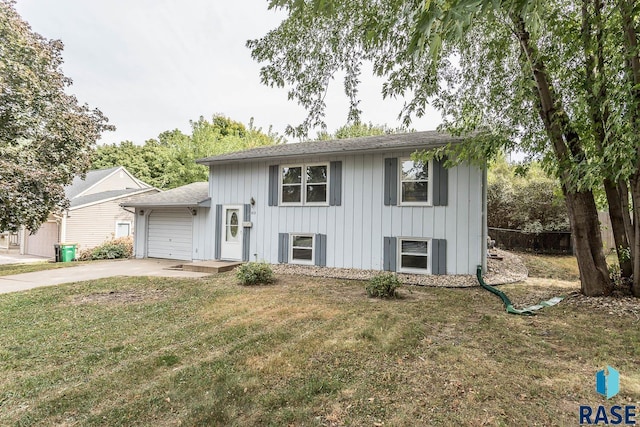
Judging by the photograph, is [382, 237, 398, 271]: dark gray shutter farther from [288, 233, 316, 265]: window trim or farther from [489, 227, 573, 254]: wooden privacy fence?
[489, 227, 573, 254]: wooden privacy fence

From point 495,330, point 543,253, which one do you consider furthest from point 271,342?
point 543,253

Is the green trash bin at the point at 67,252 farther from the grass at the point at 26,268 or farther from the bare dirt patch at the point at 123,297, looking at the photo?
the bare dirt patch at the point at 123,297

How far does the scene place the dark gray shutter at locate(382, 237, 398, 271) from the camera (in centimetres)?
853

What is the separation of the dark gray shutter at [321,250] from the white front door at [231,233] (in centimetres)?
276

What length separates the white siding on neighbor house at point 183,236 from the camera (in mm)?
11242

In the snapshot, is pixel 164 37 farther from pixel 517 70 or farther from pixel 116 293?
pixel 517 70

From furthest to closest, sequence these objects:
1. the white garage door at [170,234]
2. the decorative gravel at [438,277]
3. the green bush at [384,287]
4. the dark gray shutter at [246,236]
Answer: the white garage door at [170,234]
the dark gray shutter at [246,236]
the decorative gravel at [438,277]
the green bush at [384,287]

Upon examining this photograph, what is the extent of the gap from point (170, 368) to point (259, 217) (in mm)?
7322

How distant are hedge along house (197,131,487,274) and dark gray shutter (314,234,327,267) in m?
0.03

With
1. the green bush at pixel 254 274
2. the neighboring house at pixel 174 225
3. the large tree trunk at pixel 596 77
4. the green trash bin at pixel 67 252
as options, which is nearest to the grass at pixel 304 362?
the green bush at pixel 254 274

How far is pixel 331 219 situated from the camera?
9281mm

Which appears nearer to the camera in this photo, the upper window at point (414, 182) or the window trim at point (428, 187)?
the window trim at point (428, 187)

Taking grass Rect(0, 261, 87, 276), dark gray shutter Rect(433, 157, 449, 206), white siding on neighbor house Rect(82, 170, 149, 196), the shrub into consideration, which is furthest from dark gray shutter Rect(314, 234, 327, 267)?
white siding on neighbor house Rect(82, 170, 149, 196)

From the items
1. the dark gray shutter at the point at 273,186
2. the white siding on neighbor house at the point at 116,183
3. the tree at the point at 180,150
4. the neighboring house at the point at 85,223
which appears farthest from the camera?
the tree at the point at 180,150
